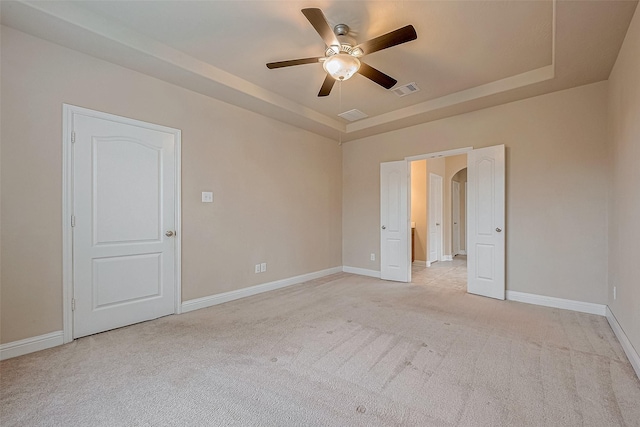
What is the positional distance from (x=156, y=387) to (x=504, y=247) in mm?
4037

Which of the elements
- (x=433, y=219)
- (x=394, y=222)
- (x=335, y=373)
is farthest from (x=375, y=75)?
(x=433, y=219)

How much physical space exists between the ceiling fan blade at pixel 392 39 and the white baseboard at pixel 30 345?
3.58m

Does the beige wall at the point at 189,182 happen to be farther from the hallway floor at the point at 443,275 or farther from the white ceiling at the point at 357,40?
the hallway floor at the point at 443,275

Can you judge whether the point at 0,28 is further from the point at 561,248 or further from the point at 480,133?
the point at 561,248

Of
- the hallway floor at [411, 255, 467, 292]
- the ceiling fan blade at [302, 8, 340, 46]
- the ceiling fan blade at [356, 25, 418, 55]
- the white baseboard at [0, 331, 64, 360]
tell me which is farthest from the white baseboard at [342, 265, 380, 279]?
the white baseboard at [0, 331, 64, 360]

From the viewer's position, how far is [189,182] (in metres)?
3.39

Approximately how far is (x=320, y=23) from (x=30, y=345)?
3.43 m

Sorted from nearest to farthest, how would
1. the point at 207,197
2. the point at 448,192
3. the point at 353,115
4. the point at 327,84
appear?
the point at 327,84, the point at 207,197, the point at 353,115, the point at 448,192

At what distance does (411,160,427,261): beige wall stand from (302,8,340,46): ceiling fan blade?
4.68m

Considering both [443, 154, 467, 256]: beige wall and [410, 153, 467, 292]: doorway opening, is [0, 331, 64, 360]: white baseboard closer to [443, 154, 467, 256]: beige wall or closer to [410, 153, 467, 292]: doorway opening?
[410, 153, 467, 292]: doorway opening

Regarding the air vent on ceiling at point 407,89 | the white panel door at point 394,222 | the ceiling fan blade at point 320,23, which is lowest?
the white panel door at point 394,222

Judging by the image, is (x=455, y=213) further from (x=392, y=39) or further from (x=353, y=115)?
(x=392, y=39)

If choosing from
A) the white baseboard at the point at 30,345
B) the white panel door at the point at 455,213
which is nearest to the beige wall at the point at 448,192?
the white panel door at the point at 455,213

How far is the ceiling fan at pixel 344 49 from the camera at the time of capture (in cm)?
205
